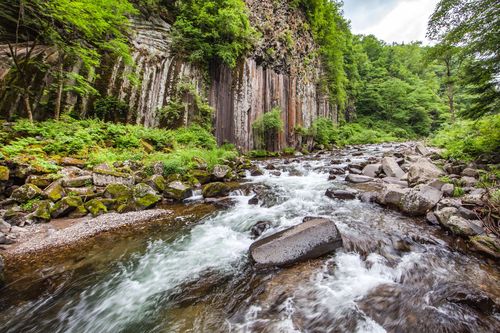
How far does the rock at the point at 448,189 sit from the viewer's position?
17.0ft

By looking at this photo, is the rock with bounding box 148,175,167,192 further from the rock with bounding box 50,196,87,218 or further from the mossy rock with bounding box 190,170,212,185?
the rock with bounding box 50,196,87,218

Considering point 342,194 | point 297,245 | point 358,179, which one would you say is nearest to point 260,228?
point 297,245

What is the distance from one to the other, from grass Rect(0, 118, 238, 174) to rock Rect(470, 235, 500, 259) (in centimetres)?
794

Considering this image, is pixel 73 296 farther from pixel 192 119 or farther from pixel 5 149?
pixel 192 119

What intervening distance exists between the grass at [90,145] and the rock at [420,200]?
23.2 ft

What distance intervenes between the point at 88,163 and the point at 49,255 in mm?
3817

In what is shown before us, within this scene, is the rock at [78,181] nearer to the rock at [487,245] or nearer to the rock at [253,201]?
the rock at [253,201]

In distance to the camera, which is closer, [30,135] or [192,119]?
[30,135]

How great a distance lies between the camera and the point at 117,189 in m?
5.89

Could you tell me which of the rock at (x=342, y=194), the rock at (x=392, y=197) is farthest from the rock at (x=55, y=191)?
the rock at (x=392, y=197)

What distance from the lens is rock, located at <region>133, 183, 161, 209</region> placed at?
19.2 ft

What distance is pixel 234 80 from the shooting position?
16.2 m

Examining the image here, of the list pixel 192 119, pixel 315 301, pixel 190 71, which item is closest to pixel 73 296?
pixel 315 301

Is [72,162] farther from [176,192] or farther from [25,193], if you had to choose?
[176,192]
